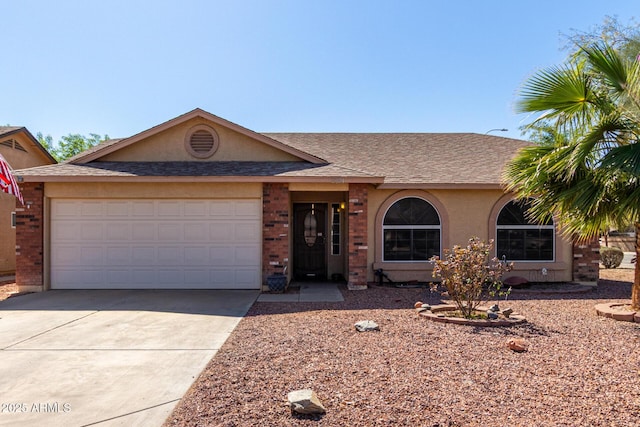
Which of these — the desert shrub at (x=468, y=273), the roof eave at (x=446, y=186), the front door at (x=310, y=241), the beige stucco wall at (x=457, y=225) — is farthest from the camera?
the front door at (x=310, y=241)

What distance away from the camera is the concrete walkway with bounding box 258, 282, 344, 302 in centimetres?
904

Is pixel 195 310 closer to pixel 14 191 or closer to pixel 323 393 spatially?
pixel 14 191

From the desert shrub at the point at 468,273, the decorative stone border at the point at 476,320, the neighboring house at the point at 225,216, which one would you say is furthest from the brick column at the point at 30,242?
the desert shrub at the point at 468,273

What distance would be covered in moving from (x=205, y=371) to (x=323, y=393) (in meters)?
1.51

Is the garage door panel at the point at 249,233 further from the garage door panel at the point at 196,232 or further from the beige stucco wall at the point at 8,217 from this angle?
the beige stucco wall at the point at 8,217

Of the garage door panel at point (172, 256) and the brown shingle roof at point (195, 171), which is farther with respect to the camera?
the garage door panel at point (172, 256)

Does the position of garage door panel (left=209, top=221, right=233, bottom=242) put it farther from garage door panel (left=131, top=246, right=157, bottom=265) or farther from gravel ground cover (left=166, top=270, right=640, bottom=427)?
gravel ground cover (left=166, top=270, right=640, bottom=427)

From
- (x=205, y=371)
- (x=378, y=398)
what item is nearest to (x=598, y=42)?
(x=378, y=398)

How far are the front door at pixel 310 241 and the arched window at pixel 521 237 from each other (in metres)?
4.92

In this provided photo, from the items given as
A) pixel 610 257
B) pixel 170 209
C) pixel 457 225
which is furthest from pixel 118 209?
pixel 610 257

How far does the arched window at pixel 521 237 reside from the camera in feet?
36.8

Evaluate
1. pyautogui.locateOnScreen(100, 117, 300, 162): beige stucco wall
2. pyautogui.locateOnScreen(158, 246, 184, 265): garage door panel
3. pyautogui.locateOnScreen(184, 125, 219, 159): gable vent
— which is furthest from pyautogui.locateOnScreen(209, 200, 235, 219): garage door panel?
A: pyautogui.locateOnScreen(184, 125, 219, 159): gable vent

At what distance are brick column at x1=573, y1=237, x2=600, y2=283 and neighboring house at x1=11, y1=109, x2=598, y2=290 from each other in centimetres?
3

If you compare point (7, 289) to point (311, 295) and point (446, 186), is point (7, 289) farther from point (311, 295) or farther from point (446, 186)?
point (446, 186)
